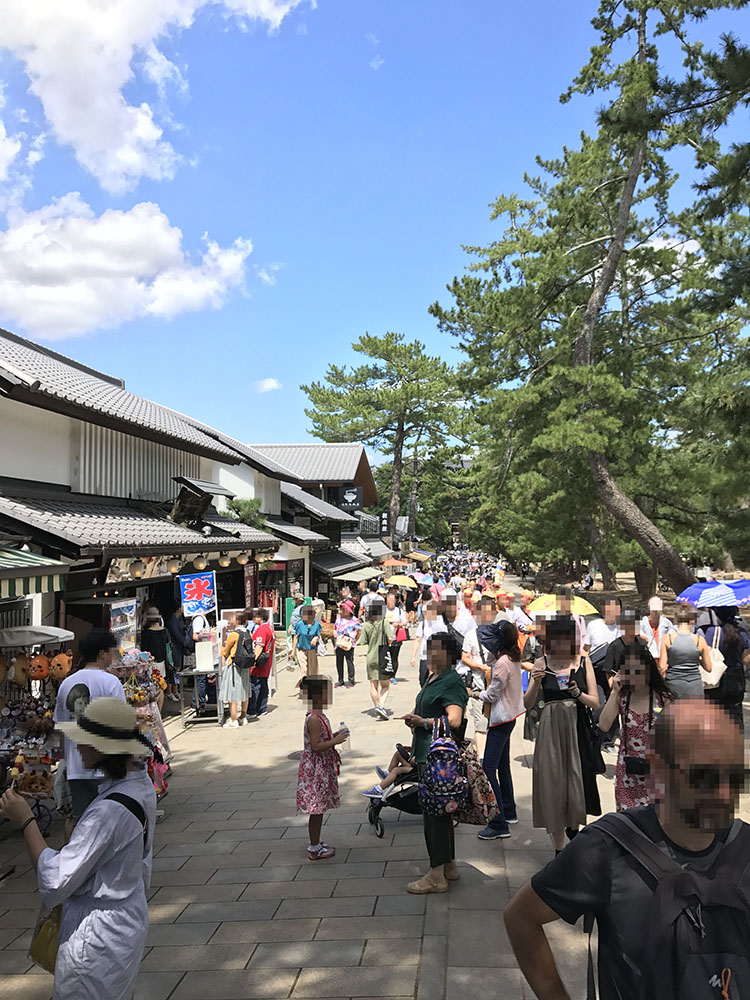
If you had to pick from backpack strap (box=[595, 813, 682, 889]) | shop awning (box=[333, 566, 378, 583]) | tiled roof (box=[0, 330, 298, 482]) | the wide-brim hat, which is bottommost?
backpack strap (box=[595, 813, 682, 889])

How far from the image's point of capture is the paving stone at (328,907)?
15.0 ft

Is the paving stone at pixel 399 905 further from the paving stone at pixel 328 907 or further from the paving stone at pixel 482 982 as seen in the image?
the paving stone at pixel 482 982

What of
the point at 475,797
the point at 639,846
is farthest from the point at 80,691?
the point at 639,846

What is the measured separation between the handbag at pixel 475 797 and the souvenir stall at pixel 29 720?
3.49m

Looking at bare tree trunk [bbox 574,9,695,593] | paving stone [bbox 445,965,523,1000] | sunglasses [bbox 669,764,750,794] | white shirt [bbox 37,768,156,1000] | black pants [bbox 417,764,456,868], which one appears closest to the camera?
sunglasses [bbox 669,764,750,794]

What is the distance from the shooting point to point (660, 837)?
172 cm

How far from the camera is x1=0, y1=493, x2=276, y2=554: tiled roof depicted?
8023 mm

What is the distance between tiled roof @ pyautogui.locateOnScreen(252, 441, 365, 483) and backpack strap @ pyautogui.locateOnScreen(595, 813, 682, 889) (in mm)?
29845

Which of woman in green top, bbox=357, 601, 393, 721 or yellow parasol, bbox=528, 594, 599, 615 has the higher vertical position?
yellow parasol, bbox=528, 594, 599, 615

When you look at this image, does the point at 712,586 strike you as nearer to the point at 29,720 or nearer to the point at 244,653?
the point at 244,653

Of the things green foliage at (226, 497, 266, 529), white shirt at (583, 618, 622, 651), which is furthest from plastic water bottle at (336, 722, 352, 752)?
green foliage at (226, 497, 266, 529)

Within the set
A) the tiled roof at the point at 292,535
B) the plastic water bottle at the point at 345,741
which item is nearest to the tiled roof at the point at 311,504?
the tiled roof at the point at 292,535

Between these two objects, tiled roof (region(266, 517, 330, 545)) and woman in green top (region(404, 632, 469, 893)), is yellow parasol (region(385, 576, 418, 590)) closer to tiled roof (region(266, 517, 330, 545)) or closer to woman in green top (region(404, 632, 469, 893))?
tiled roof (region(266, 517, 330, 545))

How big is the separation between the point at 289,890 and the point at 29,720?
9.05 feet
